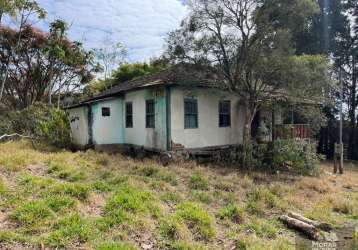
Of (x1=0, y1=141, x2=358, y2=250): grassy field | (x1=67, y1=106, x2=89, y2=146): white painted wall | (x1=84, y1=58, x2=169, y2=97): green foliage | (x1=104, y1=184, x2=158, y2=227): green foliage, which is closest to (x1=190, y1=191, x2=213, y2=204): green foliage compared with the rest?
(x1=0, y1=141, x2=358, y2=250): grassy field

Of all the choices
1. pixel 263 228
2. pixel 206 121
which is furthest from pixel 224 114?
pixel 263 228

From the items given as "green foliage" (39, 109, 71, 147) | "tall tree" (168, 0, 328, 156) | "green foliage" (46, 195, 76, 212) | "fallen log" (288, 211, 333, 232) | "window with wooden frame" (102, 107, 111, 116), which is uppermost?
"tall tree" (168, 0, 328, 156)

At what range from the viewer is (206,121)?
1370 cm

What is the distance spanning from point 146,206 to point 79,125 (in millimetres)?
11269

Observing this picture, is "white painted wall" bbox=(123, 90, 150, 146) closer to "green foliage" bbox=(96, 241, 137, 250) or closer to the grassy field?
the grassy field

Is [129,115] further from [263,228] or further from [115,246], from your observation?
[115,246]

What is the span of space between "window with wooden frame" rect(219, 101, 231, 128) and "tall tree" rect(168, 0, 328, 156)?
1.91m

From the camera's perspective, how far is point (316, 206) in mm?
8203

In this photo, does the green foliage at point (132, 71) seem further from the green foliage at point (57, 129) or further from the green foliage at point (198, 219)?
the green foliage at point (198, 219)

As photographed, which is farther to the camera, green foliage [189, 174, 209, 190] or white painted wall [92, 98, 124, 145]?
white painted wall [92, 98, 124, 145]

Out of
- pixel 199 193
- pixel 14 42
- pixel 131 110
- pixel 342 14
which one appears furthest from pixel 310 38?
pixel 14 42

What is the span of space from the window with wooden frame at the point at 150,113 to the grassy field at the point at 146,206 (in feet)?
11.1

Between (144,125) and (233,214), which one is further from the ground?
(144,125)

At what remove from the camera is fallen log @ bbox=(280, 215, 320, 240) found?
636cm
